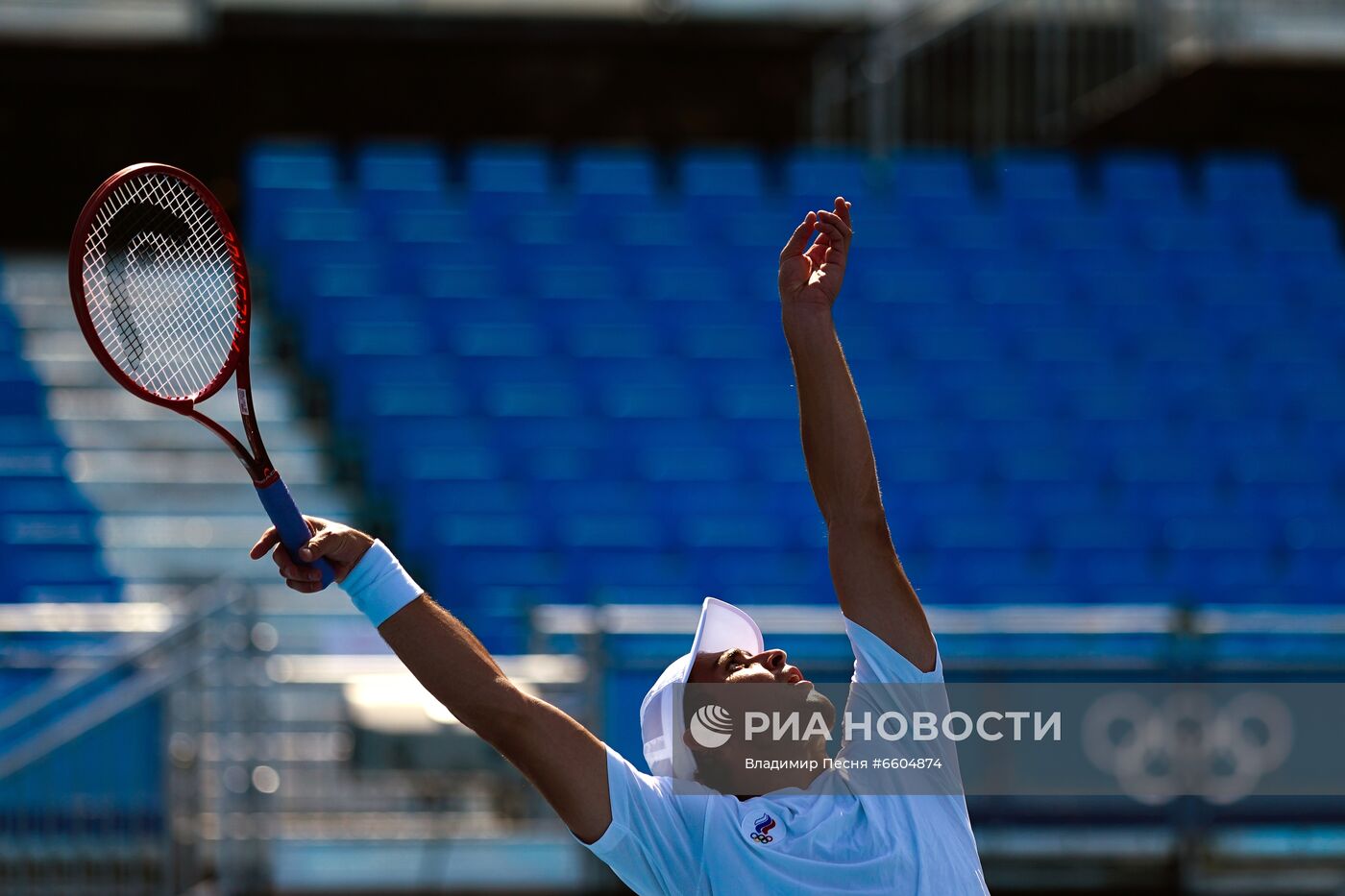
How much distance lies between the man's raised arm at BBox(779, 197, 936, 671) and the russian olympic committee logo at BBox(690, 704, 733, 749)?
29 centimetres

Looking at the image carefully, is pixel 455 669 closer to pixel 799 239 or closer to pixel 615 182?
pixel 799 239

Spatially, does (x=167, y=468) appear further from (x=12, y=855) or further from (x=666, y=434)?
(x=12, y=855)

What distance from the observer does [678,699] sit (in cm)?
326

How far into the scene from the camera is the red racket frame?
3.07m

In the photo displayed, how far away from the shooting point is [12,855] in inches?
257

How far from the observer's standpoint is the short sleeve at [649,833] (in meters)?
3.02

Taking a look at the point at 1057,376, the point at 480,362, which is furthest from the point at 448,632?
the point at 1057,376

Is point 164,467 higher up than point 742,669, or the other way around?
point 742,669

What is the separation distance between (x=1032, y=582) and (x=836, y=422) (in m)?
7.38

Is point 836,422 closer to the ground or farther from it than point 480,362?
farther from it

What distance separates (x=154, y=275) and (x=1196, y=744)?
504 cm

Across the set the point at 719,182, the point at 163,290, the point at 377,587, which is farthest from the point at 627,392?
the point at 377,587

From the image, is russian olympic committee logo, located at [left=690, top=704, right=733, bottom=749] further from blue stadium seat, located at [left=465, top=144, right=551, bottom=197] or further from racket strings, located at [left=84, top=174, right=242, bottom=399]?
blue stadium seat, located at [left=465, top=144, right=551, bottom=197]

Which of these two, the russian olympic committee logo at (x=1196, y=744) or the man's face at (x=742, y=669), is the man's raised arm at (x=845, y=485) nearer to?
the man's face at (x=742, y=669)
